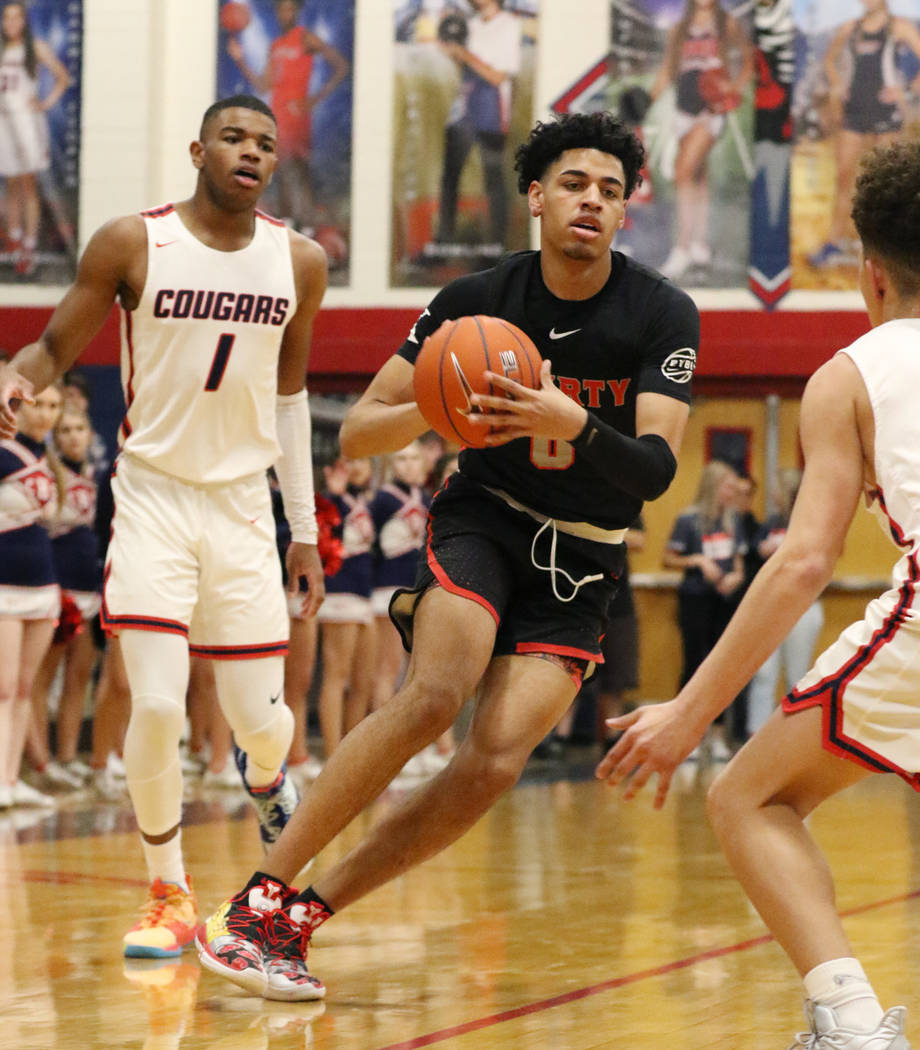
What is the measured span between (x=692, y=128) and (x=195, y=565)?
9.62 m

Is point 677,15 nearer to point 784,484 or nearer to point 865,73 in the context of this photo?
point 865,73

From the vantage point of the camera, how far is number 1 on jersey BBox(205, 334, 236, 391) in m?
4.64

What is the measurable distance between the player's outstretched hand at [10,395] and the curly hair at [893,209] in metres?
2.21

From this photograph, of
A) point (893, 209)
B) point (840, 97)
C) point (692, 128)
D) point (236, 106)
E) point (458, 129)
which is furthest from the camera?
point (458, 129)

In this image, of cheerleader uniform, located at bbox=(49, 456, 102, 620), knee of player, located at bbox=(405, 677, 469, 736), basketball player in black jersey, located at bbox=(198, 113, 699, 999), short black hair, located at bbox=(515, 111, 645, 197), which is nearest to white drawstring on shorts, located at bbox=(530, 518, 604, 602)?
basketball player in black jersey, located at bbox=(198, 113, 699, 999)

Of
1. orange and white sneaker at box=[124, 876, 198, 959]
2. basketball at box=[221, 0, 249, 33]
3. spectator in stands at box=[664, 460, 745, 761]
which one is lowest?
spectator in stands at box=[664, 460, 745, 761]

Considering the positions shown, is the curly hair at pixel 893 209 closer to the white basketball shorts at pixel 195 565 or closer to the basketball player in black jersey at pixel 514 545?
the basketball player in black jersey at pixel 514 545

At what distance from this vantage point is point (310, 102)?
44.7 feet

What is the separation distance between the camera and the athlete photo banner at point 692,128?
13.2 m

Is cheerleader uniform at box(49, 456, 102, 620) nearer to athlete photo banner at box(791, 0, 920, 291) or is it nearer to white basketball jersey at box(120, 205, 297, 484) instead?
white basketball jersey at box(120, 205, 297, 484)

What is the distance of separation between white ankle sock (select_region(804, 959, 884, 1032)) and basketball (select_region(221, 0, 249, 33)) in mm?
12120

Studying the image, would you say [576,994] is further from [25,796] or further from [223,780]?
[223,780]

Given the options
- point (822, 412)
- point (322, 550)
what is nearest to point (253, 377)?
point (822, 412)

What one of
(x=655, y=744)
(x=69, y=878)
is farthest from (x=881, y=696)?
Result: (x=69, y=878)
